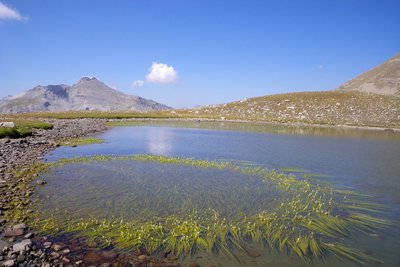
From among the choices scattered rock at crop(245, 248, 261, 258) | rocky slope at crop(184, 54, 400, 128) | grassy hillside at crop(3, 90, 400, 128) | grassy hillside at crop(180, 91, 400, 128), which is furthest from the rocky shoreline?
rocky slope at crop(184, 54, 400, 128)

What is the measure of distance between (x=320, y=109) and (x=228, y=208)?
328 feet

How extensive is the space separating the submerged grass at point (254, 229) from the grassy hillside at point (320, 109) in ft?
250

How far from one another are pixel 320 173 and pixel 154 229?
1881cm

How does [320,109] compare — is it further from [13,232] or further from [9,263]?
[9,263]

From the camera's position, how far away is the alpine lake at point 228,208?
12.0 metres

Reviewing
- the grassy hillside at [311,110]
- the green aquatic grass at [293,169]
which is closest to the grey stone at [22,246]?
the green aquatic grass at [293,169]

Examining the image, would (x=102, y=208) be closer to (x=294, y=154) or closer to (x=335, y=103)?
(x=294, y=154)

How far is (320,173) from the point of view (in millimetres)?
26562

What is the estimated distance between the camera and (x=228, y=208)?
16.7m

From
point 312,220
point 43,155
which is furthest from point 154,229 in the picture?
point 43,155

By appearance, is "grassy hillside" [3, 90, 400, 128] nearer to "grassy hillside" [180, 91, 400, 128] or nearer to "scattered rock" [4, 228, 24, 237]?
"grassy hillside" [180, 91, 400, 128]

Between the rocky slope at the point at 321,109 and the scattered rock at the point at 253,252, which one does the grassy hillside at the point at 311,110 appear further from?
the scattered rock at the point at 253,252

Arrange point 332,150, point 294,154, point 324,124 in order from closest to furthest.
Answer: point 294,154, point 332,150, point 324,124

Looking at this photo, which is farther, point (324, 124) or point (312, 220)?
point (324, 124)
